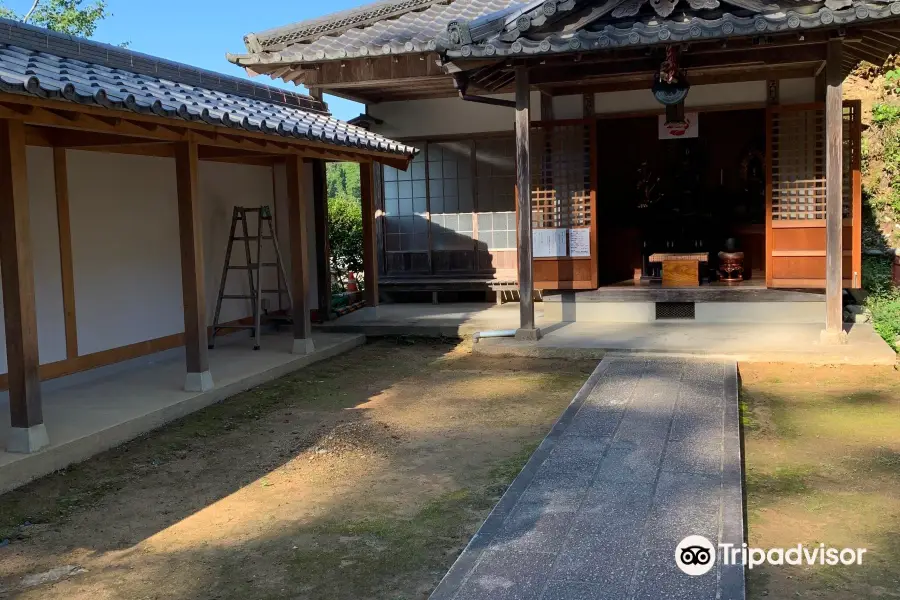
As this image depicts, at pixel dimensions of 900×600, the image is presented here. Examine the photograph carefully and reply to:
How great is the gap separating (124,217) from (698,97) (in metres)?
7.82

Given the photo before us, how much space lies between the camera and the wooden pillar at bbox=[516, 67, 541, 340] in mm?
9484

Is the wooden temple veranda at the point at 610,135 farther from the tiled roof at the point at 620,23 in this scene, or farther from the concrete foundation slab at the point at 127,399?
the concrete foundation slab at the point at 127,399

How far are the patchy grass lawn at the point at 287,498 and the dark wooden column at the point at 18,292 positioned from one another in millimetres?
483

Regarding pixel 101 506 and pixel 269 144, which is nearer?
pixel 101 506

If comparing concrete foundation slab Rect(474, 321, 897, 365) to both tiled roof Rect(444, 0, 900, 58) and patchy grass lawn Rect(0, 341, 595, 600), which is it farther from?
tiled roof Rect(444, 0, 900, 58)

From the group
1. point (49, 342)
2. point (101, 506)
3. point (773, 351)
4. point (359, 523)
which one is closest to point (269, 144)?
point (49, 342)

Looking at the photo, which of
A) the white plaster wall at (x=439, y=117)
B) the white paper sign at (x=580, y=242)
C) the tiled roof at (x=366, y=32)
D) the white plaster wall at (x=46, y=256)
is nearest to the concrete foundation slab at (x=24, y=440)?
the white plaster wall at (x=46, y=256)

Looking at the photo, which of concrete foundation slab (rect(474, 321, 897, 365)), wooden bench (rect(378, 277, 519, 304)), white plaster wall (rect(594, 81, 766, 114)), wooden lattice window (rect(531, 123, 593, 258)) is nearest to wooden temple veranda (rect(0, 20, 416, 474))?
wooden lattice window (rect(531, 123, 593, 258))

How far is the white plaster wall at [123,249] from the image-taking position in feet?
27.0

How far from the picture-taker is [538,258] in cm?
1127

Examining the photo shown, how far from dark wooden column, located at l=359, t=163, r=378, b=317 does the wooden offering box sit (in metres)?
4.16

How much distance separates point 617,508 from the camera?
4.58m

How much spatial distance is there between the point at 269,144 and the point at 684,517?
5.94 m

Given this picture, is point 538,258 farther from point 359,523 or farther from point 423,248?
point 359,523
